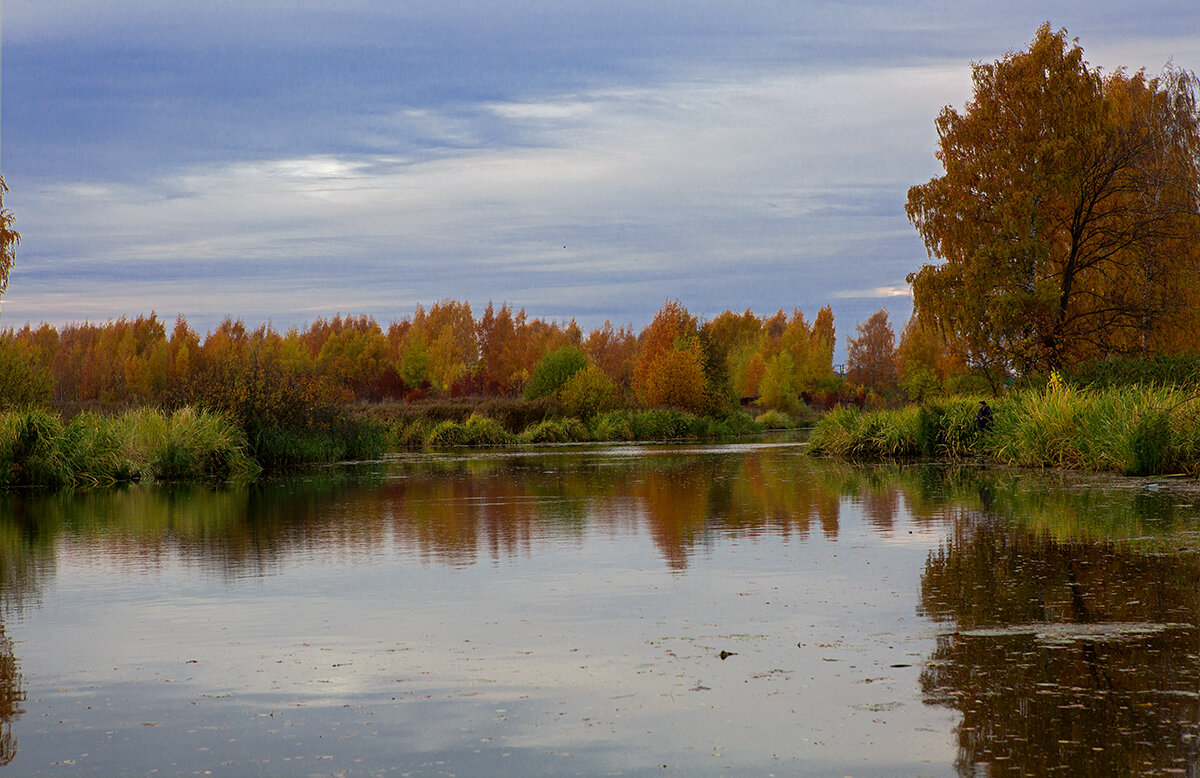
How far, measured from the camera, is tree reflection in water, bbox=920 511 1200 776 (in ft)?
14.3

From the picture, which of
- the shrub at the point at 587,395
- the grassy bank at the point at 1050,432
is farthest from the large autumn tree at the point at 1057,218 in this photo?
the shrub at the point at 587,395

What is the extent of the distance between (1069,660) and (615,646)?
251cm

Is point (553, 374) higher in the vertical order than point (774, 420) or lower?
higher

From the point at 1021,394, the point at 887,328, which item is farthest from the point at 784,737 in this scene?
the point at 887,328

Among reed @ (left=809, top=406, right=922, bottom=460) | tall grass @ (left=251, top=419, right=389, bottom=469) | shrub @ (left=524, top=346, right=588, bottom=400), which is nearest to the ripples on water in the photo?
tall grass @ (left=251, top=419, right=389, bottom=469)

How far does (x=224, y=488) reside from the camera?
21.6m

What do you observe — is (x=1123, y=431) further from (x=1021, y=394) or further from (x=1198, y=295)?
(x=1198, y=295)

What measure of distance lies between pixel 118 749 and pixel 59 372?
122 m

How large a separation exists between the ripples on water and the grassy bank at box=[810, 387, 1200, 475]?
5.42 metres

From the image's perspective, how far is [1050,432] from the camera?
73.9 ft

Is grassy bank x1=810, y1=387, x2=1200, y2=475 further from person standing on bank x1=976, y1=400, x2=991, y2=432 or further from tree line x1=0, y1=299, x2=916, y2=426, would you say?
tree line x1=0, y1=299, x2=916, y2=426

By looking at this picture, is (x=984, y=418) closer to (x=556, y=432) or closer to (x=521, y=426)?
(x=556, y=432)

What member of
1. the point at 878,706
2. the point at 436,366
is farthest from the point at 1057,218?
the point at 436,366

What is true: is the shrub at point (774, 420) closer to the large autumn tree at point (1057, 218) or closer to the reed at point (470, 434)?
the reed at point (470, 434)
